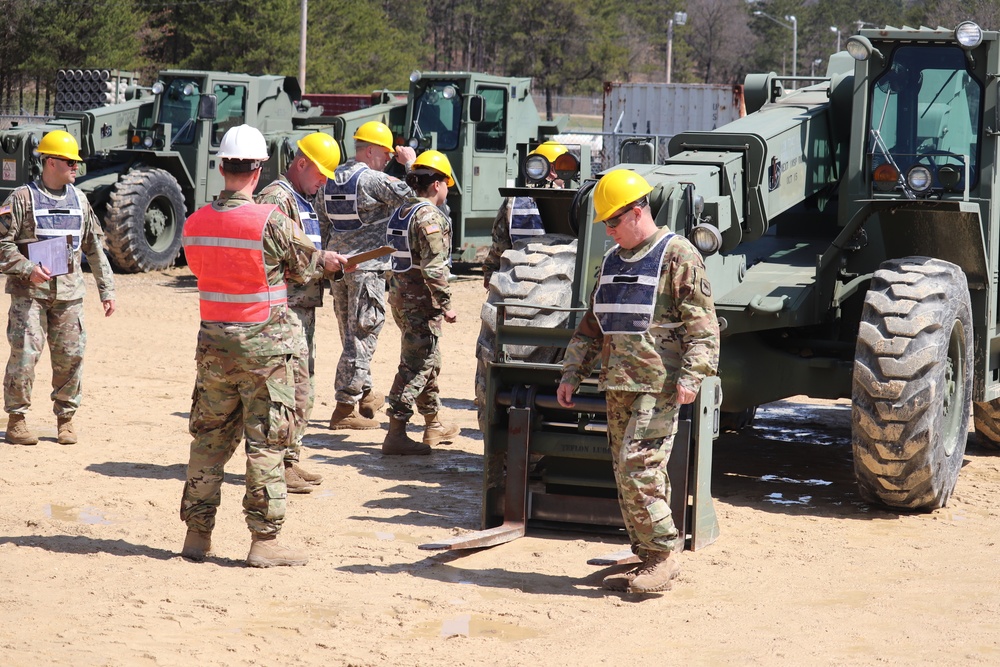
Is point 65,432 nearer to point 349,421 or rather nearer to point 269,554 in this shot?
point 349,421

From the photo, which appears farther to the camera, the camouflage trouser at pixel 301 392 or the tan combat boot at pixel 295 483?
the tan combat boot at pixel 295 483

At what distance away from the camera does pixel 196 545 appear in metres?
6.19

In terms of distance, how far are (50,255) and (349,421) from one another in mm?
2400

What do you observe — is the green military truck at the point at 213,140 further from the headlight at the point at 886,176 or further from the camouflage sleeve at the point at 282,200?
the camouflage sleeve at the point at 282,200

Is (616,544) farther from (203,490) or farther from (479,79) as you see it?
(479,79)

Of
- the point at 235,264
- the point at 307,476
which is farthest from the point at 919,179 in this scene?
the point at 235,264

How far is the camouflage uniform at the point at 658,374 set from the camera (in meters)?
5.61

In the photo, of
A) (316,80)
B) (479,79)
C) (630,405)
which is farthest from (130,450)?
(316,80)

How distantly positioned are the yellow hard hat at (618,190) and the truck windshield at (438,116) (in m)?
12.6

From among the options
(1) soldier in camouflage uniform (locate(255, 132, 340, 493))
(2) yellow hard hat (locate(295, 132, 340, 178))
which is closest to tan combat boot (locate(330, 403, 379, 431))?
(1) soldier in camouflage uniform (locate(255, 132, 340, 493))

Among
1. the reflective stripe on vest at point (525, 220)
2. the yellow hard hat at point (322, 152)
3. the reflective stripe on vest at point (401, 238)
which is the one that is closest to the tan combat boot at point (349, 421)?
the reflective stripe on vest at point (401, 238)

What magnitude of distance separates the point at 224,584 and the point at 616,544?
77.4 inches

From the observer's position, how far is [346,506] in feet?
24.1

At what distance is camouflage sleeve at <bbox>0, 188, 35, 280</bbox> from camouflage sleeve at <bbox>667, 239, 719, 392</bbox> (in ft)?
14.8
